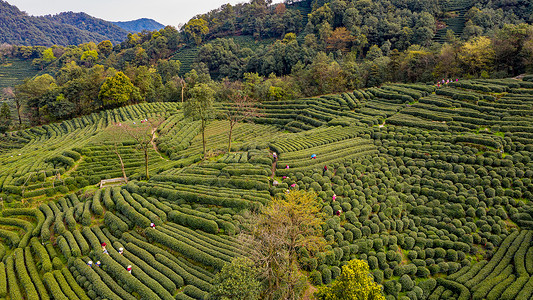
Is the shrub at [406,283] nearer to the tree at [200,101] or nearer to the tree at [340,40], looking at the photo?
the tree at [200,101]

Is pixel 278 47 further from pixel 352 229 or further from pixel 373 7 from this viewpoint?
pixel 352 229

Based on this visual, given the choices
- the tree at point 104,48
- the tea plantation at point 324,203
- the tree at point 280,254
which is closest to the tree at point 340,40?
the tea plantation at point 324,203

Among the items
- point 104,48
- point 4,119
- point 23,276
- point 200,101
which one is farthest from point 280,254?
point 104,48

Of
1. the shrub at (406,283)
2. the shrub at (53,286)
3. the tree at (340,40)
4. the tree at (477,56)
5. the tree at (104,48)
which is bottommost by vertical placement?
the shrub at (406,283)

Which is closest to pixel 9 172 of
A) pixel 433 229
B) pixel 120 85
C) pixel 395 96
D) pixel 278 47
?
pixel 120 85

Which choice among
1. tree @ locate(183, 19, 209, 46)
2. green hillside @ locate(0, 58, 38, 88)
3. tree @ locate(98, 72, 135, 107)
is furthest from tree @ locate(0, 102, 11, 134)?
tree @ locate(183, 19, 209, 46)

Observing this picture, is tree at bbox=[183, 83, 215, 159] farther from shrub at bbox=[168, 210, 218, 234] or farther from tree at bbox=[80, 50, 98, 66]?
tree at bbox=[80, 50, 98, 66]
